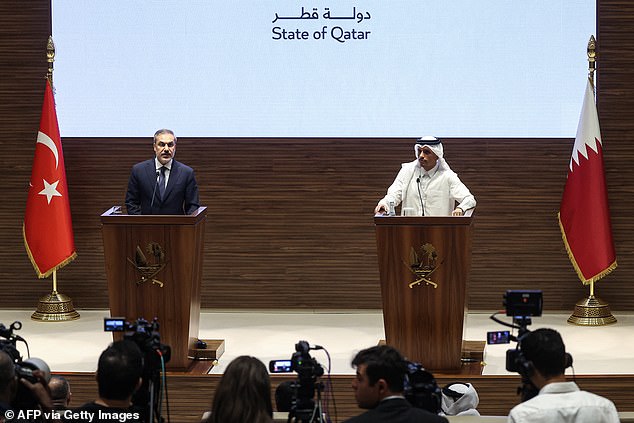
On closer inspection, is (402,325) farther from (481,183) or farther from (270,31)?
(270,31)

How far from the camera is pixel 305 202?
8148 mm

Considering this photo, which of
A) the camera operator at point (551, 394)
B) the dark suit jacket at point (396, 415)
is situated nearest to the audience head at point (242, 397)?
the dark suit jacket at point (396, 415)

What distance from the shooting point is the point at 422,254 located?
621 centimetres

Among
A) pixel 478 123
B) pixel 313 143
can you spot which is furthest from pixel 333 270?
pixel 478 123

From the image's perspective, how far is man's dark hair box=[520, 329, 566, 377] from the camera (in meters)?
3.97

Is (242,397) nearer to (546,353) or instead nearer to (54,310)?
(546,353)

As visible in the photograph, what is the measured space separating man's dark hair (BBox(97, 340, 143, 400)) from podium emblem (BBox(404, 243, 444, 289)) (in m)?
2.65

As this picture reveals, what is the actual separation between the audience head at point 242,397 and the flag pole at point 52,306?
14.5ft

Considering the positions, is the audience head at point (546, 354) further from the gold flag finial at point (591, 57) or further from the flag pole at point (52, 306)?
the flag pole at point (52, 306)

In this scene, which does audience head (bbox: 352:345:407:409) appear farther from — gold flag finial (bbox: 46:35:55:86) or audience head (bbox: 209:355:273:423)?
gold flag finial (bbox: 46:35:55:86)

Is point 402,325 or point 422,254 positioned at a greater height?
point 422,254

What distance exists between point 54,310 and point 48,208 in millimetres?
693

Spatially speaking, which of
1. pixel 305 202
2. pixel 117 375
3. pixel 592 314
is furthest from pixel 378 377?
pixel 305 202

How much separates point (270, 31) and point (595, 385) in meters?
3.35
